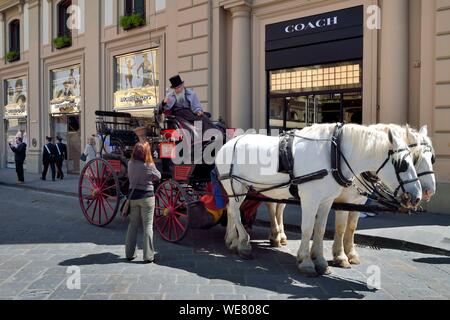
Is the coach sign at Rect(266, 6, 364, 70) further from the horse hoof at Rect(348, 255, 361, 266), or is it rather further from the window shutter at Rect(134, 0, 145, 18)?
the horse hoof at Rect(348, 255, 361, 266)

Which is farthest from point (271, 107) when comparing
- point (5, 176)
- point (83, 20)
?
point (5, 176)

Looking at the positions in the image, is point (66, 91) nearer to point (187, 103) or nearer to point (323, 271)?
point (187, 103)

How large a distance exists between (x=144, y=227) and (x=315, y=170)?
2.30 metres

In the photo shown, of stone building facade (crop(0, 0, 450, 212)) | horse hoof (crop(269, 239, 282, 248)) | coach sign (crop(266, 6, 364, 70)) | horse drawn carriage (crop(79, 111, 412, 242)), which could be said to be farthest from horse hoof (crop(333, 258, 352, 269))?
coach sign (crop(266, 6, 364, 70))

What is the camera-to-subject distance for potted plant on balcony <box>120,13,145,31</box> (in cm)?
1412

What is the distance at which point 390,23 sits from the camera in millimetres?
8977

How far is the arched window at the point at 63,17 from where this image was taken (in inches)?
697

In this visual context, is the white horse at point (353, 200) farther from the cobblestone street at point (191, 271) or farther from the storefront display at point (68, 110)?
the storefront display at point (68, 110)

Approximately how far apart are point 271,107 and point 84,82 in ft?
27.7

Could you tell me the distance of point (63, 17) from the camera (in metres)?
18.0

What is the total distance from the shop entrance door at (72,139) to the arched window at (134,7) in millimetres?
4990

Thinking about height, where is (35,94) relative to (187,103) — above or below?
above

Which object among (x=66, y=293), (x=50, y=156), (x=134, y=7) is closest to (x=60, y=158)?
(x=50, y=156)
